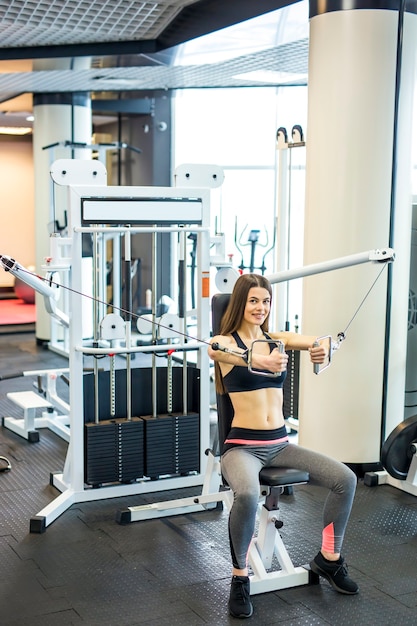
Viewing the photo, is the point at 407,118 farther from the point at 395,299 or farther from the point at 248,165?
the point at 248,165

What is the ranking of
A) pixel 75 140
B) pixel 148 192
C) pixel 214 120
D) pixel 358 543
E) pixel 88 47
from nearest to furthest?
1. pixel 358 543
2. pixel 148 192
3. pixel 88 47
4. pixel 75 140
5. pixel 214 120

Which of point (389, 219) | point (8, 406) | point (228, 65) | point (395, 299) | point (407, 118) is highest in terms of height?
point (228, 65)

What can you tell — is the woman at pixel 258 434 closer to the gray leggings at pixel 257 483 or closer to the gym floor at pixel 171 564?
the gray leggings at pixel 257 483

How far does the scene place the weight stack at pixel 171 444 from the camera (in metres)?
3.98

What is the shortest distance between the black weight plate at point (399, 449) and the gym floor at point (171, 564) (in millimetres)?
149

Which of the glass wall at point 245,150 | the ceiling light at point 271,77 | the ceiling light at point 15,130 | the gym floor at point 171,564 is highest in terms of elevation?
the ceiling light at point 271,77

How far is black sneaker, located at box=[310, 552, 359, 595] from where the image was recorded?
3.01 m

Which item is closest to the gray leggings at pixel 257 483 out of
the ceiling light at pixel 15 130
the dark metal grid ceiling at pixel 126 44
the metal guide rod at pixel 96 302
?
the metal guide rod at pixel 96 302

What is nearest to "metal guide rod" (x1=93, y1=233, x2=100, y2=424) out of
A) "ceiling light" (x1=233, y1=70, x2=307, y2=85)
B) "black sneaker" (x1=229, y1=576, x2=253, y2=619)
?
"black sneaker" (x1=229, y1=576, x2=253, y2=619)

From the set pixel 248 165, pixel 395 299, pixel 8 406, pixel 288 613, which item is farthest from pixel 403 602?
pixel 248 165

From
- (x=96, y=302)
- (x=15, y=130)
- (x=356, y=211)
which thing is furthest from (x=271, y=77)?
(x=15, y=130)

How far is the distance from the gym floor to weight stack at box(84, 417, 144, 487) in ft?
0.48

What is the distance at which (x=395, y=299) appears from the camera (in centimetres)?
427

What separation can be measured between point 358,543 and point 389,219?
1640 mm
